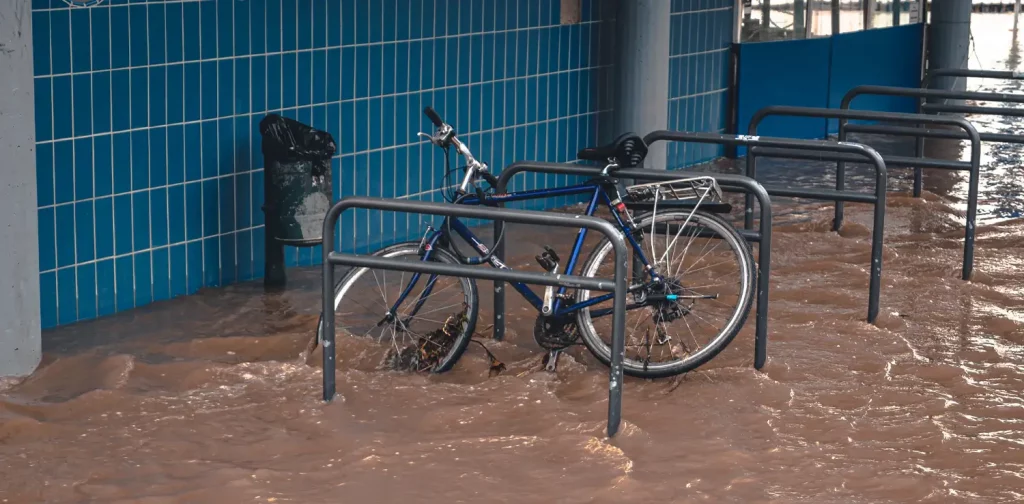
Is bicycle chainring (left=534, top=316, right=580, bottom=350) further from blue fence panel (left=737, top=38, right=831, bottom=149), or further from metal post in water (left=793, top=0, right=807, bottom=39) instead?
metal post in water (left=793, top=0, right=807, bottom=39)

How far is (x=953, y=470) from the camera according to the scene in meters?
4.98

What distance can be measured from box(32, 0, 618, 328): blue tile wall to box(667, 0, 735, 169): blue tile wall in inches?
70.9

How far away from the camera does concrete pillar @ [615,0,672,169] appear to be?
389 inches

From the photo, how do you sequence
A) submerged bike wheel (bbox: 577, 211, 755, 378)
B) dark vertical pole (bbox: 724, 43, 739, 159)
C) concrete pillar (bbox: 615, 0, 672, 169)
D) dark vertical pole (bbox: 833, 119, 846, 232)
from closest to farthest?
Answer: submerged bike wheel (bbox: 577, 211, 755, 378) < dark vertical pole (bbox: 833, 119, 846, 232) < concrete pillar (bbox: 615, 0, 672, 169) < dark vertical pole (bbox: 724, 43, 739, 159)

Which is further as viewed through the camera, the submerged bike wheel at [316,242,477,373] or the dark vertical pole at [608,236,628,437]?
the submerged bike wheel at [316,242,477,373]

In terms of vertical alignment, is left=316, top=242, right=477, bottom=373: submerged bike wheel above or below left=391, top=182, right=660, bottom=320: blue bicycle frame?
below

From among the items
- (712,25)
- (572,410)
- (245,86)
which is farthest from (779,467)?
(712,25)

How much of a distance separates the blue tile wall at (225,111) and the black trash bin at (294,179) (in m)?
0.34

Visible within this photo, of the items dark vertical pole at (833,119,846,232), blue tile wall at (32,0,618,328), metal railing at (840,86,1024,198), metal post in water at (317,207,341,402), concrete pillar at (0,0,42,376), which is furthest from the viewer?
dark vertical pole at (833,119,846,232)

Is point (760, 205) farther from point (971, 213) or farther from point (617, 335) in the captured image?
point (971, 213)

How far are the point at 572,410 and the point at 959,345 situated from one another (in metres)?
2.18

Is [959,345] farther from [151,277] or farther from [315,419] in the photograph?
[151,277]

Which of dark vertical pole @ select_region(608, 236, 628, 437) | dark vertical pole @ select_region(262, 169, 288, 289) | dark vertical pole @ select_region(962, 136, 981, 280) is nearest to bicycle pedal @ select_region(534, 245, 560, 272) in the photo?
dark vertical pole @ select_region(608, 236, 628, 437)

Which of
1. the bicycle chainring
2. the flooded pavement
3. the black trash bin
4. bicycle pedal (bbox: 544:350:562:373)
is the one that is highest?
the black trash bin
